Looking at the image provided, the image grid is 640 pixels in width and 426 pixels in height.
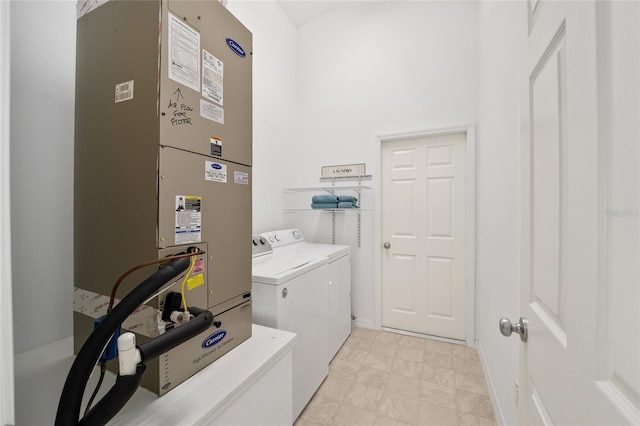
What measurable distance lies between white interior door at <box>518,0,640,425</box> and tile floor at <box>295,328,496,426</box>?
4.11ft

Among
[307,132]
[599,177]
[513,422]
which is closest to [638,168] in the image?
[599,177]

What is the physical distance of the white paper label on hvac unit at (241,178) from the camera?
3.06 ft

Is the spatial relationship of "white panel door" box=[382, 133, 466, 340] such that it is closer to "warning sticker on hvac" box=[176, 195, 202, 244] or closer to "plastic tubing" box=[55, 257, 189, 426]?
"warning sticker on hvac" box=[176, 195, 202, 244]

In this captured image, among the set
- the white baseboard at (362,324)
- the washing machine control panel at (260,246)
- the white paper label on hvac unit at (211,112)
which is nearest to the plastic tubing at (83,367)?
the white paper label on hvac unit at (211,112)

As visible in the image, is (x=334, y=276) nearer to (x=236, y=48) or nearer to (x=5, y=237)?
(x=236, y=48)

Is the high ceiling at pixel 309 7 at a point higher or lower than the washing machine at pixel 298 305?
higher

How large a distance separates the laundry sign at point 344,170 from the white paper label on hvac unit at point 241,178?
6.65ft

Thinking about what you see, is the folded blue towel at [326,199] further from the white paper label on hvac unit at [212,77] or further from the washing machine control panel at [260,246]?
the white paper label on hvac unit at [212,77]

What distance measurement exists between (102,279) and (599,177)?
124 cm

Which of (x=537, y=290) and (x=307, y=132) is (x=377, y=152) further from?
(x=537, y=290)

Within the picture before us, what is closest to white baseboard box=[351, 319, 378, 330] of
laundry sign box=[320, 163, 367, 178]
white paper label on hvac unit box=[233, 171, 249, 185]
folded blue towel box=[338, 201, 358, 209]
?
folded blue towel box=[338, 201, 358, 209]

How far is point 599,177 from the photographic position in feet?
1.32

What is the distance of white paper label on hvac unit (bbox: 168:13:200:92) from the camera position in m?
0.71

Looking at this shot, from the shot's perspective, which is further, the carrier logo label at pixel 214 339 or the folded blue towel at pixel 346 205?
the folded blue towel at pixel 346 205
